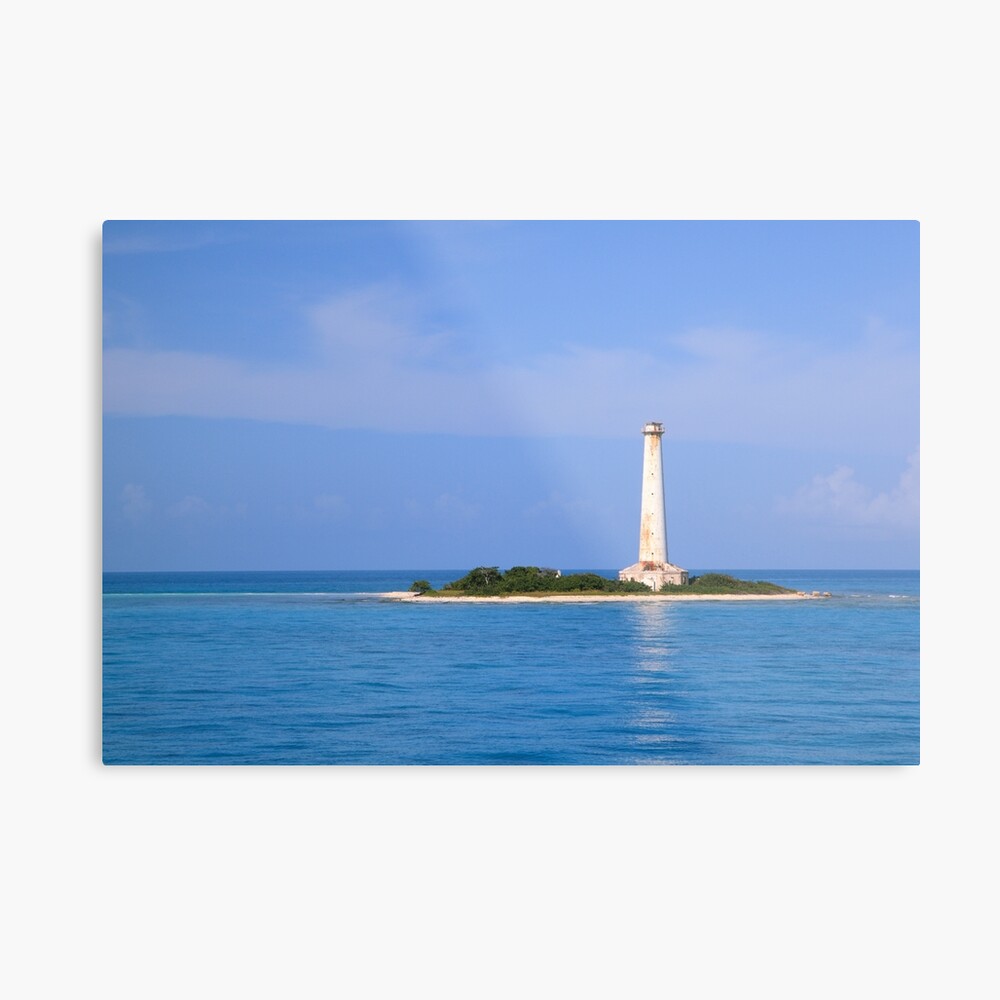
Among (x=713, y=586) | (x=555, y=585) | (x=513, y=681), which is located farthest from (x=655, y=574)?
(x=513, y=681)

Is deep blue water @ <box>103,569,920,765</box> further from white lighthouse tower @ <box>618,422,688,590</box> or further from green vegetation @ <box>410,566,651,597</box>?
Answer: white lighthouse tower @ <box>618,422,688,590</box>

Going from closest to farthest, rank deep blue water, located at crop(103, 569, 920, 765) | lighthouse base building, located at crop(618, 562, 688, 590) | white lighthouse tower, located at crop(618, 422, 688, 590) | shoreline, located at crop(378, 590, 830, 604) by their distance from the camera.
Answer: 1. deep blue water, located at crop(103, 569, 920, 765)
2. white lighthouse tower, located at crop(618, 422, 688, 590)
3. shoreline, located at crop(378, 590, 830, 604)
4. lighthouse base building, located at crop(618, 562, 688, 590)

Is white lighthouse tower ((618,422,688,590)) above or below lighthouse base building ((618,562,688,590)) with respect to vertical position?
above

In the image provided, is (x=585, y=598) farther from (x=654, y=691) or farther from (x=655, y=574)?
(x=654, y=691)

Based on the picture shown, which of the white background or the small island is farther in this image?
the small island

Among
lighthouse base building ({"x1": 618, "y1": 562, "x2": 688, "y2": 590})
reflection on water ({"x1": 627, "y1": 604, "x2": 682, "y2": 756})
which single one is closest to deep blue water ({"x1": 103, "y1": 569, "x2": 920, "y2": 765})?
reflection on water ({"x1": 627, "y1": 604, "x2": 682, "y2": 756})

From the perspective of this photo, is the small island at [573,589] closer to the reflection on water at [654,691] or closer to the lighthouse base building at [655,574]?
the lighthouse base building at [655,574]
